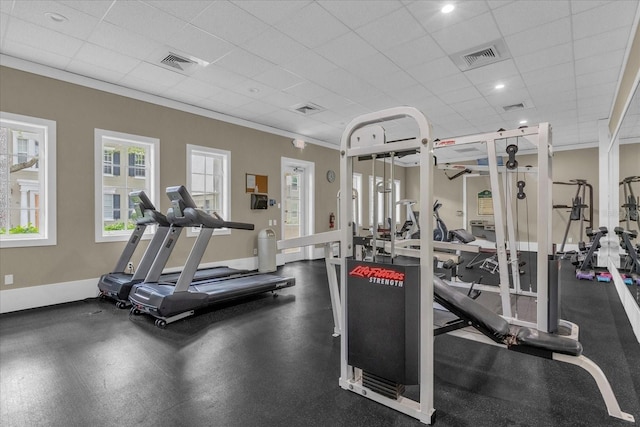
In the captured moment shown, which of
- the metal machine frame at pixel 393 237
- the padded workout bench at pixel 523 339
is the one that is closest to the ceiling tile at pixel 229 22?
the metal machine frame at pixel 393 237

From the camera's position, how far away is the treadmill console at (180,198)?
3838mm

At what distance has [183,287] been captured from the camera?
3.81 metres

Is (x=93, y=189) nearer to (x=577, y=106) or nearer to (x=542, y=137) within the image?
(x=542, y=137)

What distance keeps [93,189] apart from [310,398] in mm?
4219

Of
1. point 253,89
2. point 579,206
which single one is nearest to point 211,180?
point 253,89

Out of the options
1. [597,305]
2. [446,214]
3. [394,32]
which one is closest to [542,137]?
[394,32]

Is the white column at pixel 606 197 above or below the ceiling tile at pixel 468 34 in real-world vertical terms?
below

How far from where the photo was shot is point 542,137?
2449 millimetres

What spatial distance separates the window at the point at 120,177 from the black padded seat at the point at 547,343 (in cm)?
467

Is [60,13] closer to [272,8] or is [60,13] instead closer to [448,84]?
[272,8]

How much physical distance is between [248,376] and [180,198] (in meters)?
2.25

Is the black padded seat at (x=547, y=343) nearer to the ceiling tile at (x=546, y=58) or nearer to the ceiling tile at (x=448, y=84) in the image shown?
the ceiling tile at (x=546, y=58)

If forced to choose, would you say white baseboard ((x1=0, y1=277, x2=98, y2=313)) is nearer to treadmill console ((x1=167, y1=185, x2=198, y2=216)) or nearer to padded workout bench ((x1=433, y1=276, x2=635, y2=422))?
treadmill console ((x1=167, y1=185, x2=198, y2=216))

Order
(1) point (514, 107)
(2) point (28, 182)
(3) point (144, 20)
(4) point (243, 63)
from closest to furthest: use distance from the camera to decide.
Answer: (3) point (144, 20), (4) point (243, 63), (2) point (28, 182), (1) point (514, 107)
